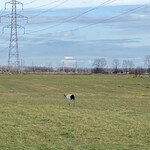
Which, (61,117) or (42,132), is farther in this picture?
(61,117)

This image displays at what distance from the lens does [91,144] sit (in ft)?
38.3

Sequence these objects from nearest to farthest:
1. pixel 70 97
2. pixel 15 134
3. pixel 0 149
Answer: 1. pixel 0 149
2. pixel 15 134
3. pixel 70 97

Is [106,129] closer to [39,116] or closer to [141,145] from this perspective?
[141,145]

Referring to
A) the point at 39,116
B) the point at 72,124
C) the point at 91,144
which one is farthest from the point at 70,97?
the point at 91,144

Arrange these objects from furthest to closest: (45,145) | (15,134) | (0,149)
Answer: (15,134) → (45,145) → (0,149)

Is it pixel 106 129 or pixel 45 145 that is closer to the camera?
pixel 45 145

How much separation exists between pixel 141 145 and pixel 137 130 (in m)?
2.58

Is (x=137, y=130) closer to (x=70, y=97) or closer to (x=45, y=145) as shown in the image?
(x=45, y=145)

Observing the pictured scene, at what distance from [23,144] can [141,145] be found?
3125 mm

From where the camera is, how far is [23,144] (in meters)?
11.5

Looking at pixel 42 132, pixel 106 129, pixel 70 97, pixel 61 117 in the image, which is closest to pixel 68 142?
pixel 42 132

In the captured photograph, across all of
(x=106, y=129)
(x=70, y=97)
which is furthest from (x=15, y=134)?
(x=70, y=97)

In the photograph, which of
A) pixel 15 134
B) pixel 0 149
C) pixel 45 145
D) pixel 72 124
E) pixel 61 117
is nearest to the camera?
pixel 0 149

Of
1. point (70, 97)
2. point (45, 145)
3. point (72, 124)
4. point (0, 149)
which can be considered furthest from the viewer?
point (70, 97)
